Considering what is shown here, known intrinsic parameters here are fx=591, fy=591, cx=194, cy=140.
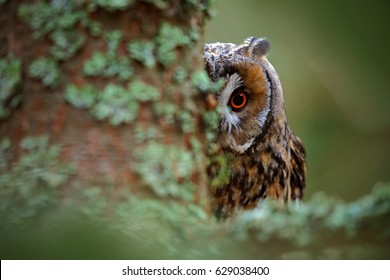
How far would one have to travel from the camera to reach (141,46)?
3.89 ft

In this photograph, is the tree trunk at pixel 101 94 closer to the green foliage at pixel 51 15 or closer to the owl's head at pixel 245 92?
the green foliage at pixel 51 15

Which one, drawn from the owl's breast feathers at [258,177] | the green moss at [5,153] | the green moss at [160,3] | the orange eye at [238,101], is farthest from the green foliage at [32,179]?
the orange eye at [238,101]

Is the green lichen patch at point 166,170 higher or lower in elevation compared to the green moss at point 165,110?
lower

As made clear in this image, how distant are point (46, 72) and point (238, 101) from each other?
1301 millimetres

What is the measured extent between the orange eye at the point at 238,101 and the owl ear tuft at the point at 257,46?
21 cm

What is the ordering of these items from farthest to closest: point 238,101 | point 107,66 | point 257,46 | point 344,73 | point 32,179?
1. point 257,46
2. point 238,101
3. point 107,66
4. point 32,179
5. point 344,73

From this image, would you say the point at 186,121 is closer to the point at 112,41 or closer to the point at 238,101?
the point at 112,41

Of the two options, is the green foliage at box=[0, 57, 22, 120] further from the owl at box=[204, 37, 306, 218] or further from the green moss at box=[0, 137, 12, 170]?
the owl at box=[204, 37, 306, 218]

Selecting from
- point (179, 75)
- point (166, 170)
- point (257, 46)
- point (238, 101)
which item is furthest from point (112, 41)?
point (257, 46)

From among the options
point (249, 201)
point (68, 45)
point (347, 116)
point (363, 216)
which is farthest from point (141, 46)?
point (249, 201)

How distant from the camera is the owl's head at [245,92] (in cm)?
225

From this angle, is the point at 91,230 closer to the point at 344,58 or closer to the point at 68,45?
the point at 344,58

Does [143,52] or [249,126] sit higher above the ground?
[249,126]

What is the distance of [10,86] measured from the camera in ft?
3.72
